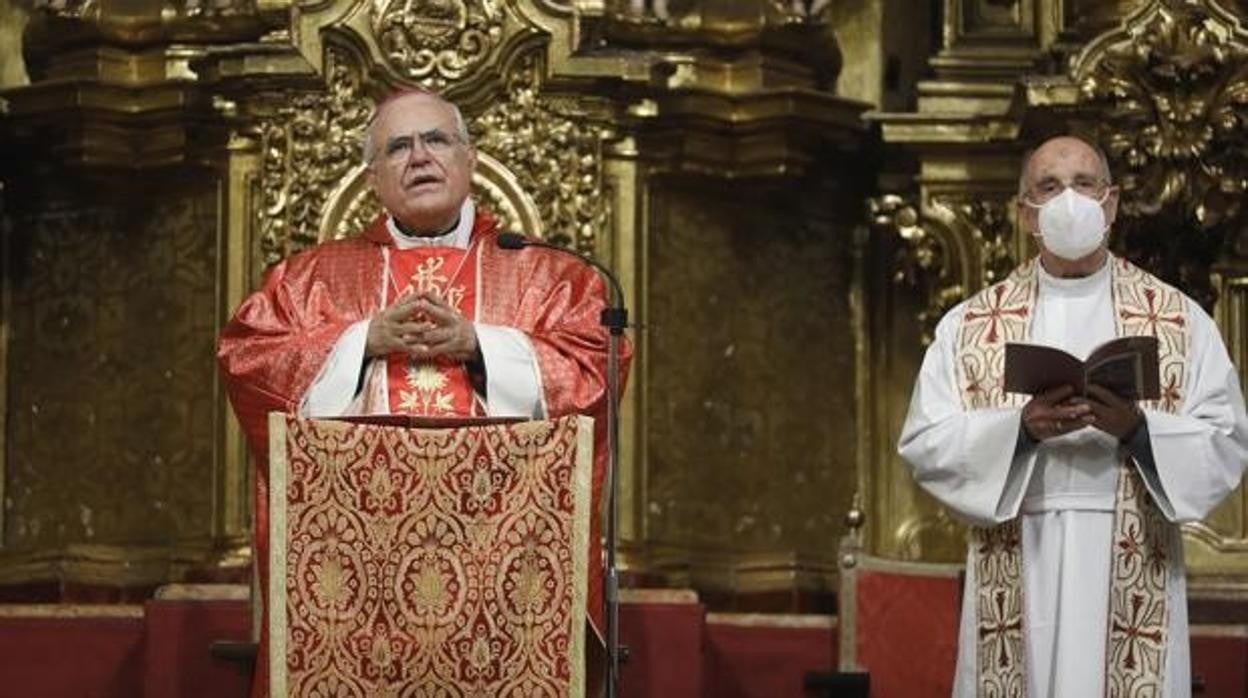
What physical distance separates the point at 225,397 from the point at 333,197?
735mm

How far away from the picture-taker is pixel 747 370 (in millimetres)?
14234

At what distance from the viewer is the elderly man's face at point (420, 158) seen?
478 inches

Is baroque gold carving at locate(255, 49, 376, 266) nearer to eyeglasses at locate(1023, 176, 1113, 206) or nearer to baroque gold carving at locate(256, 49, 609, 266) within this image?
baroque gold carving at locate(256, 49, 609, 266)

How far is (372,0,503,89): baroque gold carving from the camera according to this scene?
13859mm

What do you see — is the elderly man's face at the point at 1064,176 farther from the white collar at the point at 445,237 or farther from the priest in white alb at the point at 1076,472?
the white collar at the point at 445,237

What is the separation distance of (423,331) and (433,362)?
192 mm

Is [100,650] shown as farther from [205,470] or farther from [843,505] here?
[843,505]

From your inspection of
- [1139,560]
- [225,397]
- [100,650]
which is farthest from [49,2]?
[1139,560]

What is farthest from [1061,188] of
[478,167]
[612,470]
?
[478,167]

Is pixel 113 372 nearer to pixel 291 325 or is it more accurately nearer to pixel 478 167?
pixel 478 167

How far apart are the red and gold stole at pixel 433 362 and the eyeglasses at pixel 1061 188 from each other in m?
1.59

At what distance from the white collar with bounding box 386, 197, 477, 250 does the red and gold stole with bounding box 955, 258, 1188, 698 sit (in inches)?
55.9

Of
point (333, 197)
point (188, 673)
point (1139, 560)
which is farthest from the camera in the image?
point (333, 197)

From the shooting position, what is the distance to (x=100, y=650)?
43.5ft
